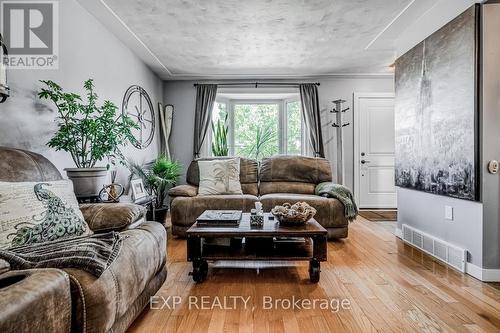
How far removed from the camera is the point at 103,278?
125 centimetres

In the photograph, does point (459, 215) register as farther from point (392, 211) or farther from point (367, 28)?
point (392, 211)

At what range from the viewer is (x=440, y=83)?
274cm

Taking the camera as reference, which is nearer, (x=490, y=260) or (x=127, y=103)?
(x=490, y=260)

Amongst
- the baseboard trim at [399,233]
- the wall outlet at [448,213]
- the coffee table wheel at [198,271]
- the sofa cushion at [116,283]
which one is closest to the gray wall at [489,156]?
the wall outlet at [448,213]

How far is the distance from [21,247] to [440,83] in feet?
10.7

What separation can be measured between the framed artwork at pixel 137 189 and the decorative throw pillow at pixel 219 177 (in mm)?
705

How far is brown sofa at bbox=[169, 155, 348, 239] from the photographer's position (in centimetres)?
341

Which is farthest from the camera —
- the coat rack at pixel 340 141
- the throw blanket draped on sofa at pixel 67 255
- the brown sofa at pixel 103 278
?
the coat rack at pixel 340 141

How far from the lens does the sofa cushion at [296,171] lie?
163 inches

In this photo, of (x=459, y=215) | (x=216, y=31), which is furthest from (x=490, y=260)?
(x=216, y=31)

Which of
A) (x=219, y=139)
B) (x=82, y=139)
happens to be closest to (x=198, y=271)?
(x=82, y=139)

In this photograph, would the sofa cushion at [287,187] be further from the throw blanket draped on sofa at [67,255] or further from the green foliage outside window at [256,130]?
the throw blanket draped on sofa at [67,255]

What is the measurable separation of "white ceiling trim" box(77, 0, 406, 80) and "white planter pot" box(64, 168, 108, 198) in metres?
1.60

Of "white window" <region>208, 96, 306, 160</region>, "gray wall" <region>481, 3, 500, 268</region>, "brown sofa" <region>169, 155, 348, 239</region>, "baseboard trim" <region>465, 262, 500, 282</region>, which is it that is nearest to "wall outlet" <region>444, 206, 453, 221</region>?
"gray wall" <region>481, 3, 500, 268</region>
